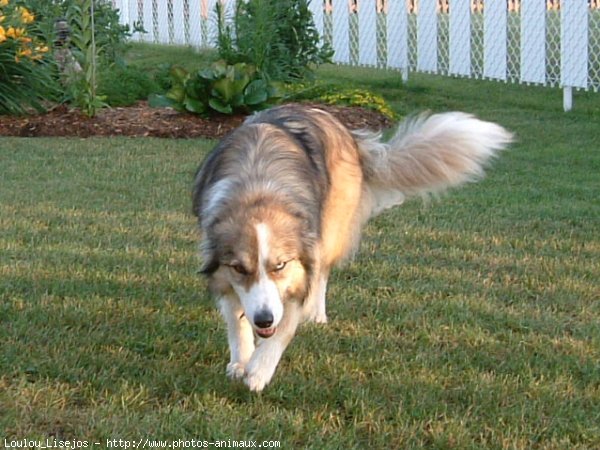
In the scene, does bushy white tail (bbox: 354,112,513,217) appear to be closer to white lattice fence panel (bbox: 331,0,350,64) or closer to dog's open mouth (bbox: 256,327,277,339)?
dog's open mouth (bbox: 256,327,277,339)

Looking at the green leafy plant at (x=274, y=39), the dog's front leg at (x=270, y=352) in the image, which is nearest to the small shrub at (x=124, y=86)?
the green leafy plant at (x=274, y=39)

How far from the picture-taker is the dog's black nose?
3.70 m

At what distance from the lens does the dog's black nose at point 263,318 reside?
3.70 metres

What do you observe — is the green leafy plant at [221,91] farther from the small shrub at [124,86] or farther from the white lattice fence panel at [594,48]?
the white lattice fence panel at [594,48]

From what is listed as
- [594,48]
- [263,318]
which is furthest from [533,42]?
[263,318]

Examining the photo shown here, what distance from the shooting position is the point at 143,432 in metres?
3.43

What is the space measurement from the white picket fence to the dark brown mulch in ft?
9.36

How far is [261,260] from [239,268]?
0.12 m

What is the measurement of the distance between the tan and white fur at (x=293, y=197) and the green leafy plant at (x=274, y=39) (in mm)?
7109

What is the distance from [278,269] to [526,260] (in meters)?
2.49

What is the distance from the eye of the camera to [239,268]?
Answer: 150 inches

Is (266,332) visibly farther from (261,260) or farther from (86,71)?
(86,71)

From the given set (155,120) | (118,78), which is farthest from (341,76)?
(155,120)

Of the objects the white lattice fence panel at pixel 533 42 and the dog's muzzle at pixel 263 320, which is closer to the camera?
the dog's muzzle at pixel 263 320
